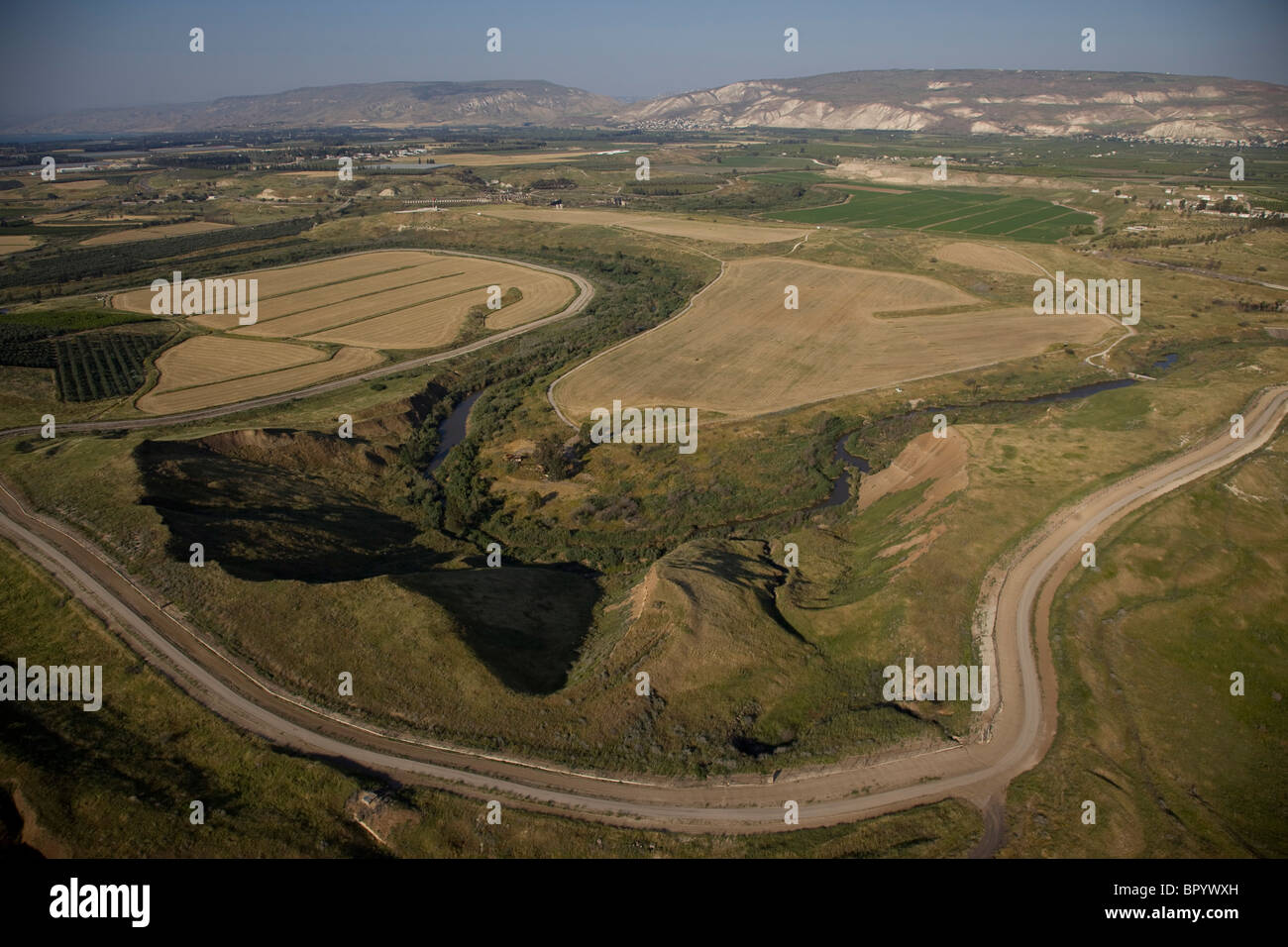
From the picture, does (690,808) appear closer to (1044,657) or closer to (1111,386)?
(1044,657)

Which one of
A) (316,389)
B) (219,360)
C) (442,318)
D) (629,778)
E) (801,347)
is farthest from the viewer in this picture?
(442,318)

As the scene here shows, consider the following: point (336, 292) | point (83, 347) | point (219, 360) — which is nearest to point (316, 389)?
point (219, 360)

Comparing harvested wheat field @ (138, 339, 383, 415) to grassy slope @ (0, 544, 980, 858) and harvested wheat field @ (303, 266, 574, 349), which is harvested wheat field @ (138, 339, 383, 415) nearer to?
harvested wheat field @ (303, 266, 574, 349)

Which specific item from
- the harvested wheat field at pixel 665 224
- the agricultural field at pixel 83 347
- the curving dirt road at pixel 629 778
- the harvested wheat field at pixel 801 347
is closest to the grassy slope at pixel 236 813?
the curving dirt road at pixel 629 778

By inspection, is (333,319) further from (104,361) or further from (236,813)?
(236,813)

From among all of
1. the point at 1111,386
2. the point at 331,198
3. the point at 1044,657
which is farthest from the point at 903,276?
the point at 331,198

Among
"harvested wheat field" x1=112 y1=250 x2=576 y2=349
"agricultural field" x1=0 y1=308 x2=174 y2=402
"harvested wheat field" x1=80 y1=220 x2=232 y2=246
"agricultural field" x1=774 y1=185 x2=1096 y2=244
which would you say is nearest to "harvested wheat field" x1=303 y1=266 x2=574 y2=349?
"harvested wheat field" x1=112 y1=250 x2=576 y2=349
